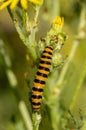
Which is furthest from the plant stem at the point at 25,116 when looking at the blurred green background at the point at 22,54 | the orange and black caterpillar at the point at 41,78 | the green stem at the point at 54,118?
the orange and black caterpillar at the point at 41,78

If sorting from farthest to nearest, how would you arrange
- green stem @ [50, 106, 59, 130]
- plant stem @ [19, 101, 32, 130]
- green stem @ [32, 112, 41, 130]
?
1. plant stem @ [19, 101, 32, 130]
2. green stem @ [50, 106, 59, 130]
3. green stem @ [32, 112, 41, 130]

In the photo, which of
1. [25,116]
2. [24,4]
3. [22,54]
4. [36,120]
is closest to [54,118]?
[25,116]

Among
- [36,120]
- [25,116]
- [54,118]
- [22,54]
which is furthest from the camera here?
[22,54]

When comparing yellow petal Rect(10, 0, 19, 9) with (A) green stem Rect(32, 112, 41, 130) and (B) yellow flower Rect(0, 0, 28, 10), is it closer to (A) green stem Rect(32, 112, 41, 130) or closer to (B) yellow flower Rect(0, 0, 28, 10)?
(B) yellow flower Rect(0, 0, 28, 10)

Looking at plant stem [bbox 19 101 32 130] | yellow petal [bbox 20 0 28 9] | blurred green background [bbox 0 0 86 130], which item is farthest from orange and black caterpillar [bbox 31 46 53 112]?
plant stem [bbox 19 101 32 130]

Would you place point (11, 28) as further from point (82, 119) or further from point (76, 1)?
point (82, 119)

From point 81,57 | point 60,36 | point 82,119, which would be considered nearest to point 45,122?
point 82,119

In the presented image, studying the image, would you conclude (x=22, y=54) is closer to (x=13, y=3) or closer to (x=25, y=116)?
(x=25, y=116)

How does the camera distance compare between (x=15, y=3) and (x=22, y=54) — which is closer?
(x=15, y=3)
